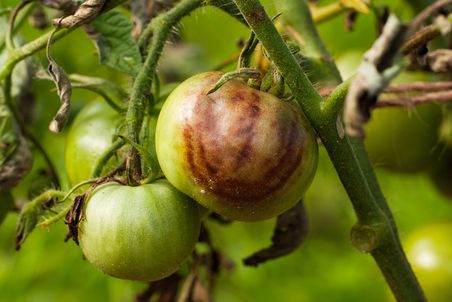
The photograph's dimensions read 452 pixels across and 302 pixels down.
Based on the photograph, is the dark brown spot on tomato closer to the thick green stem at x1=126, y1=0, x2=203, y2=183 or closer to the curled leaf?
the thick green stem at x1=126, y1=0, x2=203, y2=183

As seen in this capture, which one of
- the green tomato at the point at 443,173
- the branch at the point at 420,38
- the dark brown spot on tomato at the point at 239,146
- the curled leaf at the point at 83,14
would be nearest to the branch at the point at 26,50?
the curled leaf at the point at 83,14

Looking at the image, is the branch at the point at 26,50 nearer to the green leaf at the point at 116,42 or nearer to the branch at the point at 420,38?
the green leaf at the point at 116,42

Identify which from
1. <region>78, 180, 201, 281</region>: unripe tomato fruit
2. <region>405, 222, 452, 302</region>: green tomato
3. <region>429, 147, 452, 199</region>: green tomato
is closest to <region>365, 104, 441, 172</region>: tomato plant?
<region>429, 147, 452, 199</region>: green tomato

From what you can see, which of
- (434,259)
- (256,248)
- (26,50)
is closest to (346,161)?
(26,50)

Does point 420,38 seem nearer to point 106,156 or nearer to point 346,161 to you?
point 346,161

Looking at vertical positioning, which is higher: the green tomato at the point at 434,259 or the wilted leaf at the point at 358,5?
the wilted leaf at the point at 358,5

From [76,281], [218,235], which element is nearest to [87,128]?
[218,235]

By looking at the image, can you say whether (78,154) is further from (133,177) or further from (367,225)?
(367,225)
